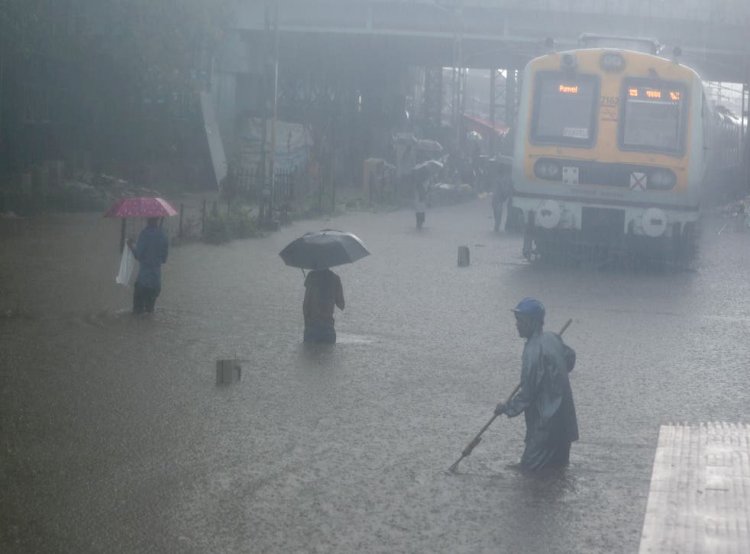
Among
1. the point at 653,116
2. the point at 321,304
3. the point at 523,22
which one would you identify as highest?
the point at 523,22

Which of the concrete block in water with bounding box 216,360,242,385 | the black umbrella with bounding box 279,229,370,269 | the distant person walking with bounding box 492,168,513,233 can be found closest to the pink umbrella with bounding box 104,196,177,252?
the black umbrella with bounding box 279,229,370,269

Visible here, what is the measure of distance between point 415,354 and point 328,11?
37098mm

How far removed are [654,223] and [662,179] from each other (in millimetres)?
709

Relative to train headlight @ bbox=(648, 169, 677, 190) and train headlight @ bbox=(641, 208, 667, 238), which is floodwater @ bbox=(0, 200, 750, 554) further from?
train headlight @ bbox=(648, 169, 677, 190)

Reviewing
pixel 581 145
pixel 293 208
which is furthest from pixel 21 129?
pixel 581 145

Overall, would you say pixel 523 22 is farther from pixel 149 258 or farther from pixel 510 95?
pixel 149 258

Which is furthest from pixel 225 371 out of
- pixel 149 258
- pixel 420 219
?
pixel 420 219

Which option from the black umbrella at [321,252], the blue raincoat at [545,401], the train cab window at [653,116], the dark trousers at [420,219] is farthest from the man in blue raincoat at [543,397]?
the dark trousers at [420,219]

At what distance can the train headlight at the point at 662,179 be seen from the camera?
19.7 meters

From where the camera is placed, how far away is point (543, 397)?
796 centimetres

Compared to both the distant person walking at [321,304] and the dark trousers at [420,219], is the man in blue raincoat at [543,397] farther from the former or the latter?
the dark trousers at [420,219]

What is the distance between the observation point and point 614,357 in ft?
40.5

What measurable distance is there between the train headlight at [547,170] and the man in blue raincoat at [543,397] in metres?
12.5

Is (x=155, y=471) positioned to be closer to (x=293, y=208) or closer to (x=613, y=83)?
(x=613, y=83)
